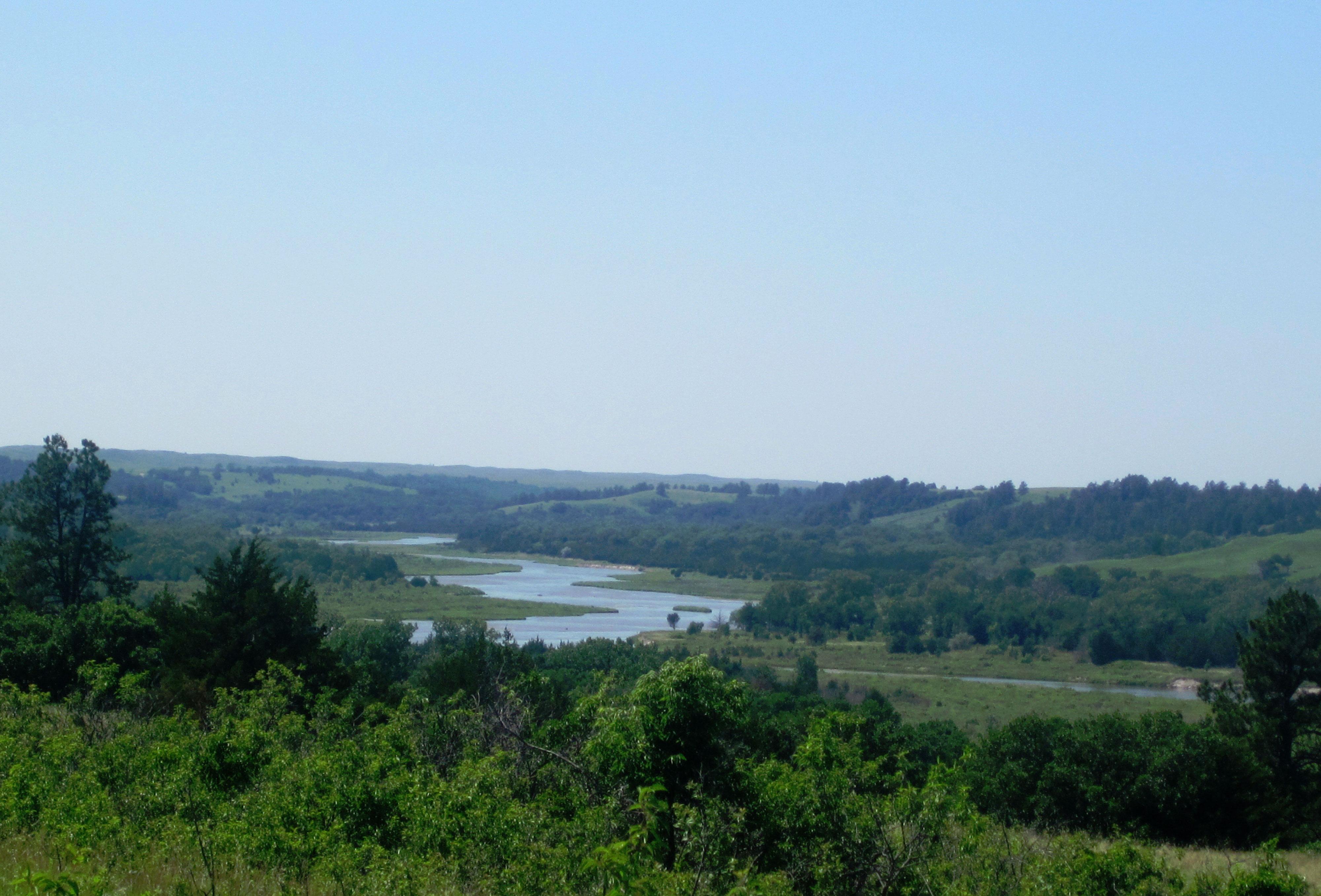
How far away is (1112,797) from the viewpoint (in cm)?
3038

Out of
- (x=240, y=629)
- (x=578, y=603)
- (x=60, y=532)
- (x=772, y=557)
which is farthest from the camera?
(x=772, y=557)

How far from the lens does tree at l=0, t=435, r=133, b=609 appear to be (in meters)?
43.2

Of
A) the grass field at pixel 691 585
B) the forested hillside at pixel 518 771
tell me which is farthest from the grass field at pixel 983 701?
the grass field at pixel 691 585

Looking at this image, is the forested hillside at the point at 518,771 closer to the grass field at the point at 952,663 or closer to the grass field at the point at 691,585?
the grass field at the point at 952,663

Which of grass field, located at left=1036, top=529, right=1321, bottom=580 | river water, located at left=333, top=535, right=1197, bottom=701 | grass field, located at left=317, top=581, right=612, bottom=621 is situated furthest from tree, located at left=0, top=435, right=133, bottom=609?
grass field, located at left=1036, top=529, right=1321, bottom=580

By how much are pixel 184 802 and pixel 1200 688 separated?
133 ft

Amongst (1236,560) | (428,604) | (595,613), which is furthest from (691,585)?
(1236,560)

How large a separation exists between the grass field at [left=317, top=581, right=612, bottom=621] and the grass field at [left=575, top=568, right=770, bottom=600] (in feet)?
95.7

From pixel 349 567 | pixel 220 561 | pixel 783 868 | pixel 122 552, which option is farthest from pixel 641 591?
pixel 783 868

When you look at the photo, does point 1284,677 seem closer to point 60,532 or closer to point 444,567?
point 60,532

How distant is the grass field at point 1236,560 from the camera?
459ft

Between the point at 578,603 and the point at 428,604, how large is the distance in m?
17.0

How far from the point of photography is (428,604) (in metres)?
109

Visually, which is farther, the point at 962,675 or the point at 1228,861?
the point at 962,675
